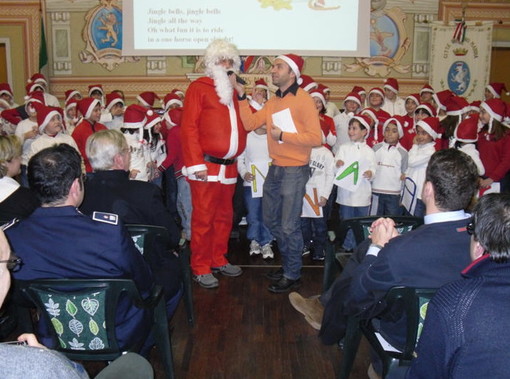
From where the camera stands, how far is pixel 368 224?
2561 mm

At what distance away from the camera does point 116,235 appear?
1.78 metres

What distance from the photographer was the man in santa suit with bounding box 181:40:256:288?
3.34 metres

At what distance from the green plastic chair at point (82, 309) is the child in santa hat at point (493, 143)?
3.10 m

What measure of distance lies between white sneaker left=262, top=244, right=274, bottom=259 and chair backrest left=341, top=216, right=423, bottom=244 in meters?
1.56

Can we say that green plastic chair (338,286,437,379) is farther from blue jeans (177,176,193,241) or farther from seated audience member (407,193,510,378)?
blue jeans (177,176,193,241)

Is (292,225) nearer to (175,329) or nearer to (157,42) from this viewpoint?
(175,329)

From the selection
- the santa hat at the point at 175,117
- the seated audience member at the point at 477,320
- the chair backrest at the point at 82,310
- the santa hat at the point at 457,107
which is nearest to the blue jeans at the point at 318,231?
the santa hat at the point at 175,117

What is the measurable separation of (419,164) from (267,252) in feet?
4.52

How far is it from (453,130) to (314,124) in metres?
1.57

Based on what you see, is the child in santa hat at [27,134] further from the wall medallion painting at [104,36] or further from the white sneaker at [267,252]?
the wall medallion painting at [104,36]

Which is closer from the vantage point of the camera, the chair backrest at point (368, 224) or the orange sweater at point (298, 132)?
the chair backrest at point (368, 224)

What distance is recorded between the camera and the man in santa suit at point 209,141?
132 inches

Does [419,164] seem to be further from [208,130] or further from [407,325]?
[407,325]

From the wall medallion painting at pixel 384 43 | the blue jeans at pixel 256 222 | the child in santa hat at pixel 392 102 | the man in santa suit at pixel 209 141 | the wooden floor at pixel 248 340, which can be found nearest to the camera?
the wooden floor at pixel 248 340
